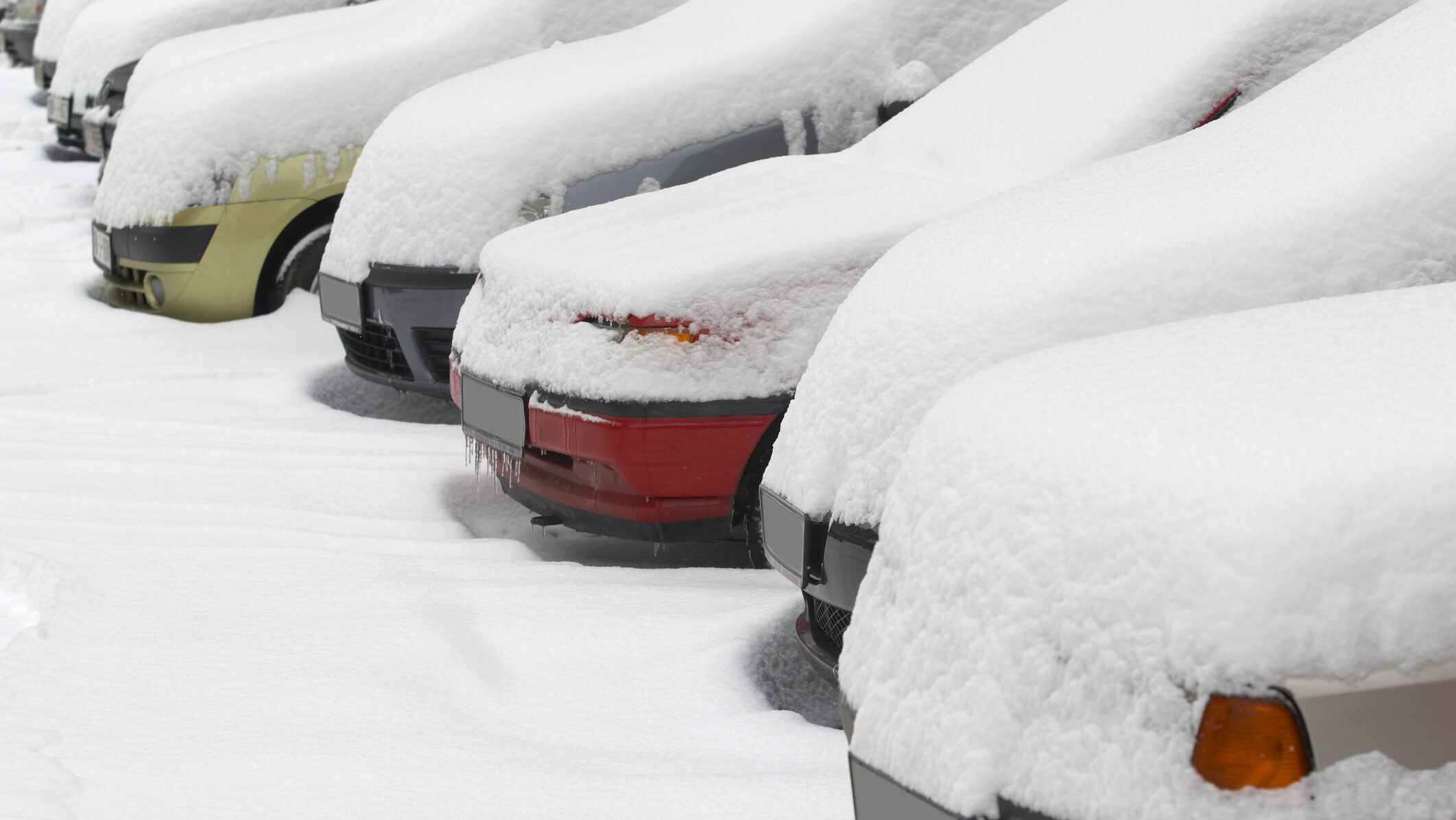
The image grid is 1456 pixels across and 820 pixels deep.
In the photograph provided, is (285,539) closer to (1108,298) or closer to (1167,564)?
(1108,298)

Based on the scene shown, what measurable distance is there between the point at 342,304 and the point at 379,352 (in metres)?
0.20

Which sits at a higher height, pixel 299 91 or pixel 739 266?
pixel 739 266

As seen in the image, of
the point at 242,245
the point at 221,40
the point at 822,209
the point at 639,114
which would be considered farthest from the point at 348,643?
the point at 221,40

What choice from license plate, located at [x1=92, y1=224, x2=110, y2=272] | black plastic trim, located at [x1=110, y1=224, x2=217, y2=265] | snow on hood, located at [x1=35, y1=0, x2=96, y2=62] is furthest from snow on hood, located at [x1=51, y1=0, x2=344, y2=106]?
black plastic trim, located at [x1=110, y1=224, x2=217, y2=265]

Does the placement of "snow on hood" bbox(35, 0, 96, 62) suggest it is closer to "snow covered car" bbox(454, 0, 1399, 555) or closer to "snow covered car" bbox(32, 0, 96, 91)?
"snow covered car" bbox(32, 0, 96, 91)

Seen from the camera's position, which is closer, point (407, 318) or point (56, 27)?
point (407, 318)

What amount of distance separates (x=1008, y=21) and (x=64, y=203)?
618 cm

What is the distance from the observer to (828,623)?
2.86 metres

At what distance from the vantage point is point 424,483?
4406mm

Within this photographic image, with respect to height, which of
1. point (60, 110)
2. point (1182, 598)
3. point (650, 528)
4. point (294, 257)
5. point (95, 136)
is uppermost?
point (1182, 598)

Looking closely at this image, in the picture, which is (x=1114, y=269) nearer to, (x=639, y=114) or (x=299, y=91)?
(x=639, y=114)

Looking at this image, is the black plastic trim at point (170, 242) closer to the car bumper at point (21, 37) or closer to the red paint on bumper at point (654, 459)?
the red paint on bumper at point (654, 459)

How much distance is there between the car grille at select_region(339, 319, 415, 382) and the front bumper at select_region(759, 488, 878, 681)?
229 cm

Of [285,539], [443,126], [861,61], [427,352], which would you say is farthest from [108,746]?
[861,61]
